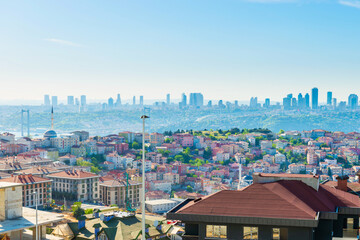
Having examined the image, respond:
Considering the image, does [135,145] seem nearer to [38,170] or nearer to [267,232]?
[38,170]

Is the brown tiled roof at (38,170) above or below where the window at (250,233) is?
below

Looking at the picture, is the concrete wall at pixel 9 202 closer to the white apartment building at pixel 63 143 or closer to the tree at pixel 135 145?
the white apartment building at pixel 63 143

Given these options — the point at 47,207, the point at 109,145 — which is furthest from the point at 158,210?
the point at 109,145

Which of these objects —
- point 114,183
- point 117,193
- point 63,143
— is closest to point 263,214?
point 117,193

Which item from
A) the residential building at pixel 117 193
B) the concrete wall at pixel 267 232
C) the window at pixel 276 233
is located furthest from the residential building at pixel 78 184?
the window at pixel 276 233

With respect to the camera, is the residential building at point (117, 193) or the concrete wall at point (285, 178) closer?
the concrete wall at point (285, 178)

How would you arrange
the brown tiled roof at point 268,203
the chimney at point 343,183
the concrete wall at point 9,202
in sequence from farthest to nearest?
the concrete wall at point 9,202, the chimney at point 343,183, the brown tiled roof at point 268,203

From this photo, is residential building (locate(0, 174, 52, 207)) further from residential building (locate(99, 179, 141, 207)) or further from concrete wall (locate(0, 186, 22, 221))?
concrete wall (locate(0, 186, 22, 221))
